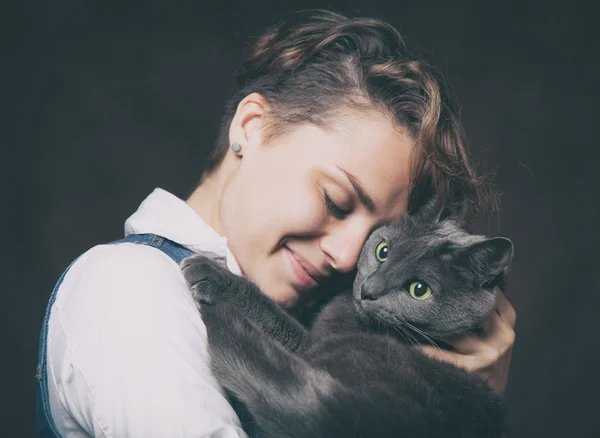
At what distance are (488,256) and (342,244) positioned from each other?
0.33 m

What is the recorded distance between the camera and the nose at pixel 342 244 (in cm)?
140

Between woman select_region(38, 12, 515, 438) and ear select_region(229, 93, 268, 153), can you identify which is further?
ear select_region(229, 93, 268, 153)

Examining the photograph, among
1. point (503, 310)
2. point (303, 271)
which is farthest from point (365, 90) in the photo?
point (503, 310)

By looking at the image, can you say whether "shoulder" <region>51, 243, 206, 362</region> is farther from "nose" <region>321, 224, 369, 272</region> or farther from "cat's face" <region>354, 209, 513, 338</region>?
"cat's face" <region>354, 209, 513, 338</region>

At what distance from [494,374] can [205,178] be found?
31.4 inches

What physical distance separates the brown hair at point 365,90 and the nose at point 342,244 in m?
0.18

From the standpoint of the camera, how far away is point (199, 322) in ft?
3.93

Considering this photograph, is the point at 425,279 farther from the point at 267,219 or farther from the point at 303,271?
the point at 267,219

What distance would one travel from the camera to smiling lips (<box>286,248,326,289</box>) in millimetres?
1412

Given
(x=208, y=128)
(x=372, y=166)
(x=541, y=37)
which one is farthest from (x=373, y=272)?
(x=541, y=37)

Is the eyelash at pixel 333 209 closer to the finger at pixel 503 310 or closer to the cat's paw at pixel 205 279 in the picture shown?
the cat's paw at pixel 205 279

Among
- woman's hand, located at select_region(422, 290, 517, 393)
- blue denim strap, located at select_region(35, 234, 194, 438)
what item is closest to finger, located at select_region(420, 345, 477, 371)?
woman's hand, located at select_region(422, 290, 517, 393)

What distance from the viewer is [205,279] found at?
4.22 feet

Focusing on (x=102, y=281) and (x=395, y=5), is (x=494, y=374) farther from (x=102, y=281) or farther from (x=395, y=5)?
(x=395, y=5)
